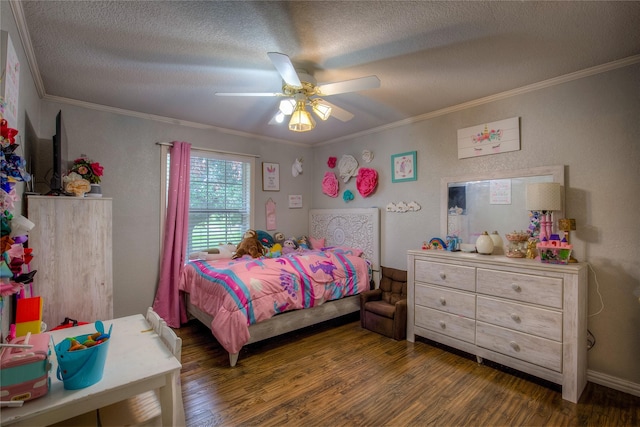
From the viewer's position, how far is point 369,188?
3.97 metres

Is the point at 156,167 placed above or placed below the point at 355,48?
below

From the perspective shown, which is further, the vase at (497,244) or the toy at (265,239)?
the toy at (265,239)

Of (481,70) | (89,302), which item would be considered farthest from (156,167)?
(481,70)

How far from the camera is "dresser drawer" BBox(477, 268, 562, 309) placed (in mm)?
2172

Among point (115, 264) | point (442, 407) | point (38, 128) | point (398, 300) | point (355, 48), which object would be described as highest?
point (355, 48)

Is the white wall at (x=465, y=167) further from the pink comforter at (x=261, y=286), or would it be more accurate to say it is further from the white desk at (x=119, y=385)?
the white desk at (x=119, y=385)

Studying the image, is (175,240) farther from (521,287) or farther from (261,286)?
(521,287)

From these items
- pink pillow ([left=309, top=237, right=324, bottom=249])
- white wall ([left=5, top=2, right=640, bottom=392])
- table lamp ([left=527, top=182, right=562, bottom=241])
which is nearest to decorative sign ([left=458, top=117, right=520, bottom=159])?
white wall ([left=5, top=2, right=640, bottom=392])

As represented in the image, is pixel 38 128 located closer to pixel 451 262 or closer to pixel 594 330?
pixel 451 262

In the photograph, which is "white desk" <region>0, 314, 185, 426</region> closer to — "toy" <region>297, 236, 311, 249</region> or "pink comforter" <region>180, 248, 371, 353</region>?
"pink comforter" <region>180, 248, 371, 353</region>

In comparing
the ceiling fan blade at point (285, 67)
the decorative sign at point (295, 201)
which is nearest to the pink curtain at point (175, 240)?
the decorative sign at point (295, 201)

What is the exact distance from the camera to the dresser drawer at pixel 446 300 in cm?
261

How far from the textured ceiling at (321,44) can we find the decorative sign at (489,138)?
0.32 m

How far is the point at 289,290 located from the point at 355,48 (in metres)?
2.16
